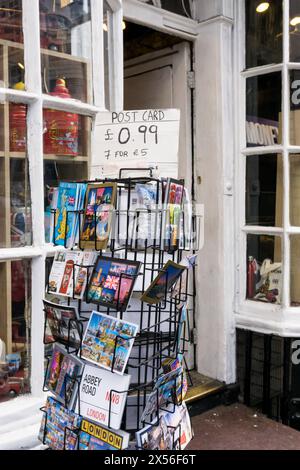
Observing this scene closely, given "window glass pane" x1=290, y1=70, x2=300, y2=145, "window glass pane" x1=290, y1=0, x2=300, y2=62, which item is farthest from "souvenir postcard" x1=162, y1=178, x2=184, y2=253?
"window glass pane" x1=290, y1=0, x2=300, y2=62

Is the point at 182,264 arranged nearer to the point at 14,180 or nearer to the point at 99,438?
the point at 99,438

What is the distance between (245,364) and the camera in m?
3.31

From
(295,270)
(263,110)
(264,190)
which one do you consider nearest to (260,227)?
(264,190)

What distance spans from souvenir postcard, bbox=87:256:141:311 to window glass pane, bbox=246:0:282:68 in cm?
225

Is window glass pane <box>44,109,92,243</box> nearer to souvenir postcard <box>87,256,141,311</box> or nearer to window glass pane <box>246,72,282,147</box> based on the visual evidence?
souvenir postcard <box>87,256,141,311</box>

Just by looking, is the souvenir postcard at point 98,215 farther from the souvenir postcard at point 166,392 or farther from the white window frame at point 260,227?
the white window frame at point 260,227

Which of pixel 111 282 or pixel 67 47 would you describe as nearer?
pixel 111 282

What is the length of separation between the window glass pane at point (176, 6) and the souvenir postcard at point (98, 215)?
203cm

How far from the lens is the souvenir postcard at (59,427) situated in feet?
5.08

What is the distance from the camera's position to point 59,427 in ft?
5.28

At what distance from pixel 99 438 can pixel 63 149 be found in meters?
1.33

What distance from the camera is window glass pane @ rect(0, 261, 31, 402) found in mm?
2123

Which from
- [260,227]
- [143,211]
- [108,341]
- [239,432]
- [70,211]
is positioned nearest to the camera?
[108,341]
